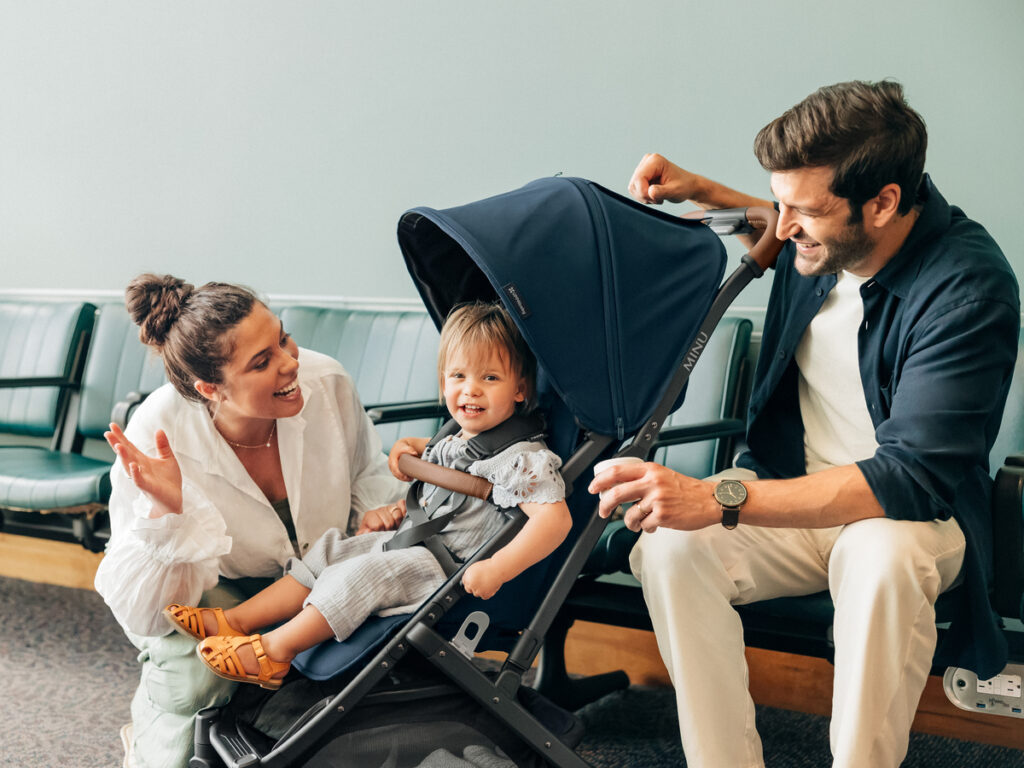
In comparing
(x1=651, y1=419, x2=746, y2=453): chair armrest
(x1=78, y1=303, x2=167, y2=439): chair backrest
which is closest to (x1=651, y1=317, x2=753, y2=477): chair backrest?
(x1=651, y1=419, x2=746, y2=453): chair armrest

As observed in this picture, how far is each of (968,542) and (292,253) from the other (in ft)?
7.67

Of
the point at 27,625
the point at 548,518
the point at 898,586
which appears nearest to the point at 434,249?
the point at 548,518

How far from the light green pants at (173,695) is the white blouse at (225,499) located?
55mm

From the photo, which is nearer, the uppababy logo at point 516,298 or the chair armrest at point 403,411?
the uppababy logo at point 516,298

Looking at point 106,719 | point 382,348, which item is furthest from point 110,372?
point 106,719

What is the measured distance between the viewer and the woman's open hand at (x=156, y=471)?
154 centimetres

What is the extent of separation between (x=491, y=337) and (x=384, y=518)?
0.46 m

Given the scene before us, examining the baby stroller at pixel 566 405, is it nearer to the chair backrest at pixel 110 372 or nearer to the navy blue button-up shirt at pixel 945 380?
the navy blue button-up shirt at pixel 945 380

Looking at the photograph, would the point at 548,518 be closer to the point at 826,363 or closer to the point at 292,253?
the point at 826,363

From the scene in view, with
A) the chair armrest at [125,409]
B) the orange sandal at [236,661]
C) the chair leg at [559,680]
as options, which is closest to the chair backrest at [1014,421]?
the chair leg at [559,680]

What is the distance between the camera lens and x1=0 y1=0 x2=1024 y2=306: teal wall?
2.28m

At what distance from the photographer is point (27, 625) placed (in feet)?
9.53

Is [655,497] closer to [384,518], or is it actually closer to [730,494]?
[730,494]

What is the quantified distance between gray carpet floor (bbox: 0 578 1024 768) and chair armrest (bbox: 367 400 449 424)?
84cm
